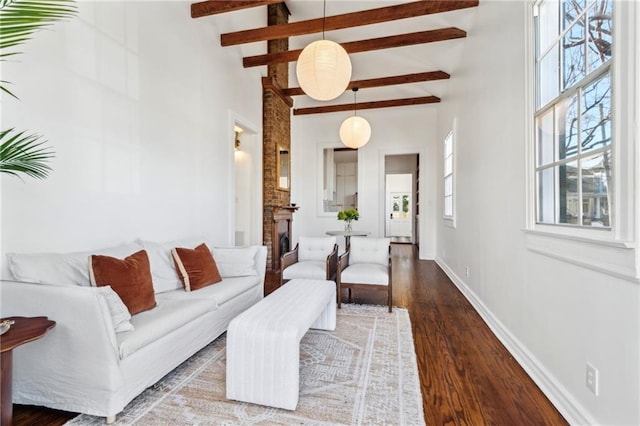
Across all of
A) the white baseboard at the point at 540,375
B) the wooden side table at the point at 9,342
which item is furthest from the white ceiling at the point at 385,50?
the wooden side table at the point at 9,342

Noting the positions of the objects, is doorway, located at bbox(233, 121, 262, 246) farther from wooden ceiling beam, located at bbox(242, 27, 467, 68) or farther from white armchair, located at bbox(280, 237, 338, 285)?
wooden ceiling beam, located at bbox(242, 27, 467, 68)

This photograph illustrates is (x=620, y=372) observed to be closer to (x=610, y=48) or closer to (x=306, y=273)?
(x=610, y=48)

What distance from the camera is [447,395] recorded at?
1.79 metres

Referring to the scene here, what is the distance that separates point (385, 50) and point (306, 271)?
4532 mm

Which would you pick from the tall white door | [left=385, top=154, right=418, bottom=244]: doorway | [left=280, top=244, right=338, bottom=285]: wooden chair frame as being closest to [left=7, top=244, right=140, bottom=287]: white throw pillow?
[left=280, top=244, right=338, bottom=285]: wooden chair frame

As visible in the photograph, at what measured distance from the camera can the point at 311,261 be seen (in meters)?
3.85

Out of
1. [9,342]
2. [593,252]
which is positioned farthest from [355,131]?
[9,342]

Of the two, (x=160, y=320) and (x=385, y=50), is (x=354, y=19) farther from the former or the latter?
(x=160, y=320)

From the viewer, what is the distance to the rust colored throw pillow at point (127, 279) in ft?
6.18

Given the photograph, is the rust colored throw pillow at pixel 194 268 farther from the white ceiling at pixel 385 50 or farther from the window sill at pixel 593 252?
the white ceiling at pixel 385 50

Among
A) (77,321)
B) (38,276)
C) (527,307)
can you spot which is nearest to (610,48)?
(527,307)

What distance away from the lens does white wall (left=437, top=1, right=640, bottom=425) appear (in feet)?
4.24

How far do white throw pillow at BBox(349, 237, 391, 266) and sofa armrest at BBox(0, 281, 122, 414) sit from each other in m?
2.72

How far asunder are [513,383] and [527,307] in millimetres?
505
